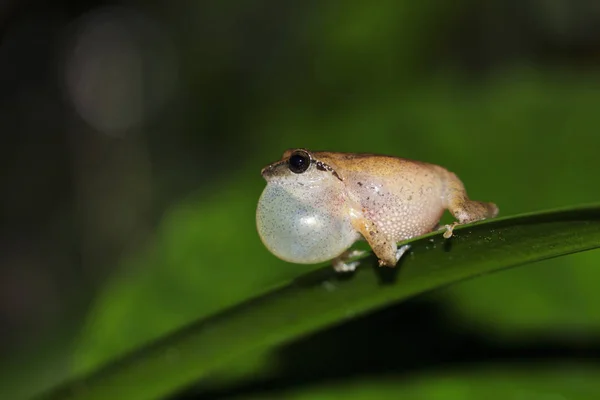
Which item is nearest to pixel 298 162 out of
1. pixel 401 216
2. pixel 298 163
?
pixel 298 163

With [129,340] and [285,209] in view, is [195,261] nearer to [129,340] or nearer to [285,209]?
[129,340]

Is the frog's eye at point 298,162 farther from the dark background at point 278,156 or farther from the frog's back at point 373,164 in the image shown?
the dark background at point 278,156

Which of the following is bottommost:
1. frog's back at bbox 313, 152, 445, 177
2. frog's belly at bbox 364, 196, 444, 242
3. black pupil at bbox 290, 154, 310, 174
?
frog's belly at bbox 364, 196, 444, 242

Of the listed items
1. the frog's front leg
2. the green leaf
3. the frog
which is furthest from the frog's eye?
the green leaf

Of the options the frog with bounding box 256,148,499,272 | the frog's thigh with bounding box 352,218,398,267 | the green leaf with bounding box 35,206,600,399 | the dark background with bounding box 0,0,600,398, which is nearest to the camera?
the green leaf with bounding box 35,206,600,399

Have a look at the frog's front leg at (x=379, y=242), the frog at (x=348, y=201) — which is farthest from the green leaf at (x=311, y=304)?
the frog at (x=348, y=201)

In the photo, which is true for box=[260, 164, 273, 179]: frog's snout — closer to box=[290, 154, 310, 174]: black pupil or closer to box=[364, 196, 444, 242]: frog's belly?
box=[290, 154, 310, 174]: black pupil

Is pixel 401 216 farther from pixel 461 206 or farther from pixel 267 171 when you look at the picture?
pixel 267 171
